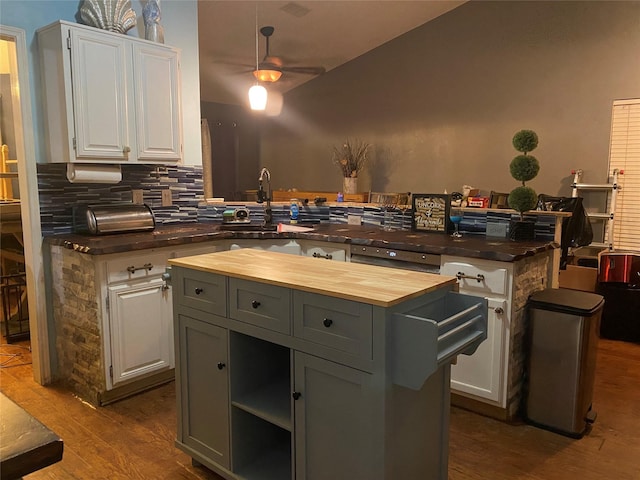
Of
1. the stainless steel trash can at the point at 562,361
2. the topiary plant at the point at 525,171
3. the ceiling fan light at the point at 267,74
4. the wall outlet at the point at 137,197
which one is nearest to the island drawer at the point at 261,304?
the stainless steel trash can at the point at 562,361

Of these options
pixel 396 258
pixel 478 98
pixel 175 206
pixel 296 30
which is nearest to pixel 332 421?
pixel 396 258

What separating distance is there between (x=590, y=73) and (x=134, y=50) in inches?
170

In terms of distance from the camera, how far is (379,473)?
153cm

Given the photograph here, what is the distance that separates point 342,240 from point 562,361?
141cm

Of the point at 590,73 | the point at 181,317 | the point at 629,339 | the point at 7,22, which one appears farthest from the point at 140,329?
the point at 590,73

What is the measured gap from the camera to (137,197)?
350 cm

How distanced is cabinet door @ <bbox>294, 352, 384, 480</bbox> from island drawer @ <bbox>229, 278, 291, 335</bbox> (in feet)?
0.46

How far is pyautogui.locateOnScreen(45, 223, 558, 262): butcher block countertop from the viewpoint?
8.57 ft

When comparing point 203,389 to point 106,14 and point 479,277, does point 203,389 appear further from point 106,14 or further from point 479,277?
point 106,14

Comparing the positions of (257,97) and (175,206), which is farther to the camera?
(257,97)

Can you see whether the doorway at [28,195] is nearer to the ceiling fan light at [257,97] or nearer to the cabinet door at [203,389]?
the cabinet door at [203,389]

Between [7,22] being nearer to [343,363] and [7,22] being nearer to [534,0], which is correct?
[343,363]

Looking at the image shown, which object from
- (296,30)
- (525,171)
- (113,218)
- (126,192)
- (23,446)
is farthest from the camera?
(296,30)

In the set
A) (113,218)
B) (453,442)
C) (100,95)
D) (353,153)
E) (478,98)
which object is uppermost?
(478,98)
